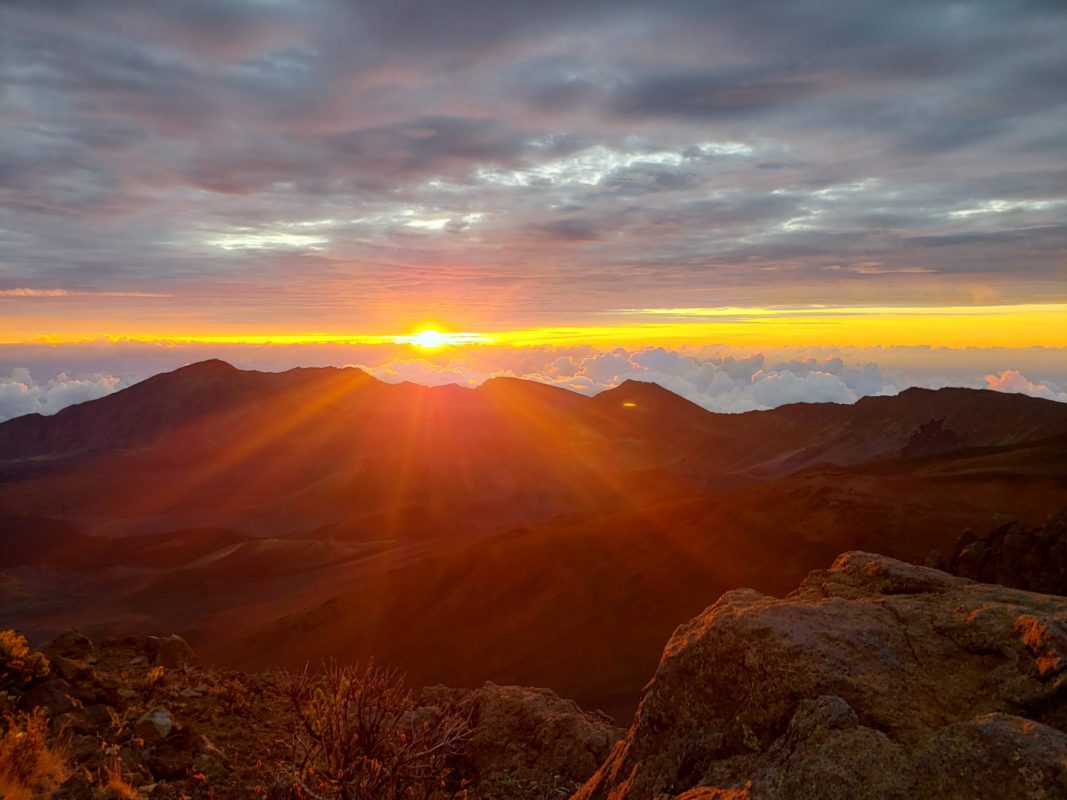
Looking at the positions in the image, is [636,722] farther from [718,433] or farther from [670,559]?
[718,433]

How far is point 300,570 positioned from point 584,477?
54.5m

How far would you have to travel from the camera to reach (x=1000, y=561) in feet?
68.3

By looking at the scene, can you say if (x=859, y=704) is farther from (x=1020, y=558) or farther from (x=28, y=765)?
(x=1020, y=558)

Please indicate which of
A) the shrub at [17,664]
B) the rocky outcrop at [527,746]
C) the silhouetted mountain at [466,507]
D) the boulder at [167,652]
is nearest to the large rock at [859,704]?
the rocky outcrop at [527,746]

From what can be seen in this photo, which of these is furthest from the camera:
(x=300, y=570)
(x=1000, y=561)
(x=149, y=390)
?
(x=149, y=390)

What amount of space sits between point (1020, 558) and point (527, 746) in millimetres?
18599

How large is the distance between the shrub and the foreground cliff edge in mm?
52

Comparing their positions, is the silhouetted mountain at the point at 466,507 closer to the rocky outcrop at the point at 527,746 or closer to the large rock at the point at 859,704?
the rocky outcrop at the point at 527,746

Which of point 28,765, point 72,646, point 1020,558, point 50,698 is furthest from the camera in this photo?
point 1020,558

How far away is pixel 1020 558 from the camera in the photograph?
20.6 m

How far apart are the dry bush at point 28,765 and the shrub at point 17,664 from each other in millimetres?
1886

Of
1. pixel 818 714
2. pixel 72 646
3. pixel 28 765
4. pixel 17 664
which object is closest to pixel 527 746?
pixel 28 765

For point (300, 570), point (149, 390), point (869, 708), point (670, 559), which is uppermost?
point (149, 390)

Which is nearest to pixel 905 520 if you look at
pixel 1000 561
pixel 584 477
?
pixel 1000 561
